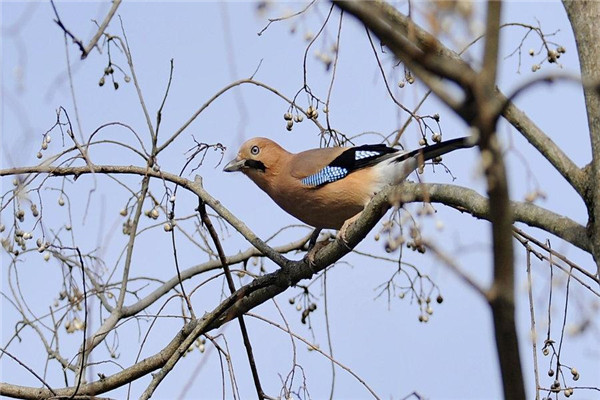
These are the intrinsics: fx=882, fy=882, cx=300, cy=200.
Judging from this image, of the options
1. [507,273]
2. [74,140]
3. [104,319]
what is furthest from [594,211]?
[104,319]

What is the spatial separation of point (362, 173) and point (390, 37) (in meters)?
3.60

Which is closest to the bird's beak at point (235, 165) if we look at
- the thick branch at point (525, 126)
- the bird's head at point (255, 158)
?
the bird's head at point (255, 158)

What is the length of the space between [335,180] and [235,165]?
0.84 m

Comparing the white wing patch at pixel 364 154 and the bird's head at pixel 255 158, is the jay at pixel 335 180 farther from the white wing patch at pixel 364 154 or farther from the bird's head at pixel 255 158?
the bird's head at pixel 255 158

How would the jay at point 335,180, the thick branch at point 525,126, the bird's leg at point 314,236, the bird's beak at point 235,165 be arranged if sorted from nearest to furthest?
the thick branch at point 525,126, the jay at point 335,180, the bird's leg at point 314,236, the bird's beak at point 235,165

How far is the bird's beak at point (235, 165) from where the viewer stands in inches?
231

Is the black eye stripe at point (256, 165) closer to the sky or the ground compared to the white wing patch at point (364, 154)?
closer to the sky

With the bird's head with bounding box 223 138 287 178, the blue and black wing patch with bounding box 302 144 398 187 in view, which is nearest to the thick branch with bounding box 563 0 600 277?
the blue and black wing patch with bounding box 302 144 398 187

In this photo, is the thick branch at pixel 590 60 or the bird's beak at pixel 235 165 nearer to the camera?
the thick branch at pixel 590 60

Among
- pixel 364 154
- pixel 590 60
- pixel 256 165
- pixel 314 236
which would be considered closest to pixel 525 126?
pixel 590 60

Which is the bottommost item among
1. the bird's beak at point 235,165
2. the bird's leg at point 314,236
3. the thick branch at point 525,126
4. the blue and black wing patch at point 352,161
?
the thick branch at point 525,126

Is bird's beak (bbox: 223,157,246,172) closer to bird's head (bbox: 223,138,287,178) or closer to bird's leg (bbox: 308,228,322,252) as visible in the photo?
bird's head (bbox: 223,138,287,178)

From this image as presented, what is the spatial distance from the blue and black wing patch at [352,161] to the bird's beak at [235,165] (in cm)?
64

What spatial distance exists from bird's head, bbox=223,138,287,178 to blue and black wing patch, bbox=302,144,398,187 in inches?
20.2
